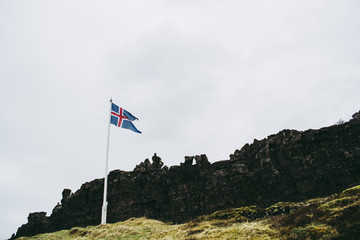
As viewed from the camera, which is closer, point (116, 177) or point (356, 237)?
point (356, 237)

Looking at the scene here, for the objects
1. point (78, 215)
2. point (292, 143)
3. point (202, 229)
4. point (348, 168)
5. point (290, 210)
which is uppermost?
point (292, 143)

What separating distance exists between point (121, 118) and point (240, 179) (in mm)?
26234

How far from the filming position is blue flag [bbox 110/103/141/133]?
160ft

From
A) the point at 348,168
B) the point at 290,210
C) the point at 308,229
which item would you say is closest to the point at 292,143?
the point at 348,168

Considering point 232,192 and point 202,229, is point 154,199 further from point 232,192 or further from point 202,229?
point 202,229

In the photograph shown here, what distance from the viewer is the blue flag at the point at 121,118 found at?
160 feet

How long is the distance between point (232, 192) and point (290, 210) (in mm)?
16735

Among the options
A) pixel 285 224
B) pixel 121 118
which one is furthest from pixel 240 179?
pixel 121 118

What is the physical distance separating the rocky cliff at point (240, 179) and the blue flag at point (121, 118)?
13.5m

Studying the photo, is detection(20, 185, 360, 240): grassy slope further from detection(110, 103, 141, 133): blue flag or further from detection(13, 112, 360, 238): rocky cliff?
detection(110, 103, 141, 133): blue flag

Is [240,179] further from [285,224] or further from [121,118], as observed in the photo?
[121,118]

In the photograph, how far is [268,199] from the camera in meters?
44.2

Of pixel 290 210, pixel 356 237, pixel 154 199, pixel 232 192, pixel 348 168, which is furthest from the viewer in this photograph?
pixel 154 199

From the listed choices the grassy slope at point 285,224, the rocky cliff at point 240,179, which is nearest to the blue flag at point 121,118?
the rocky cliff at point 240,179
